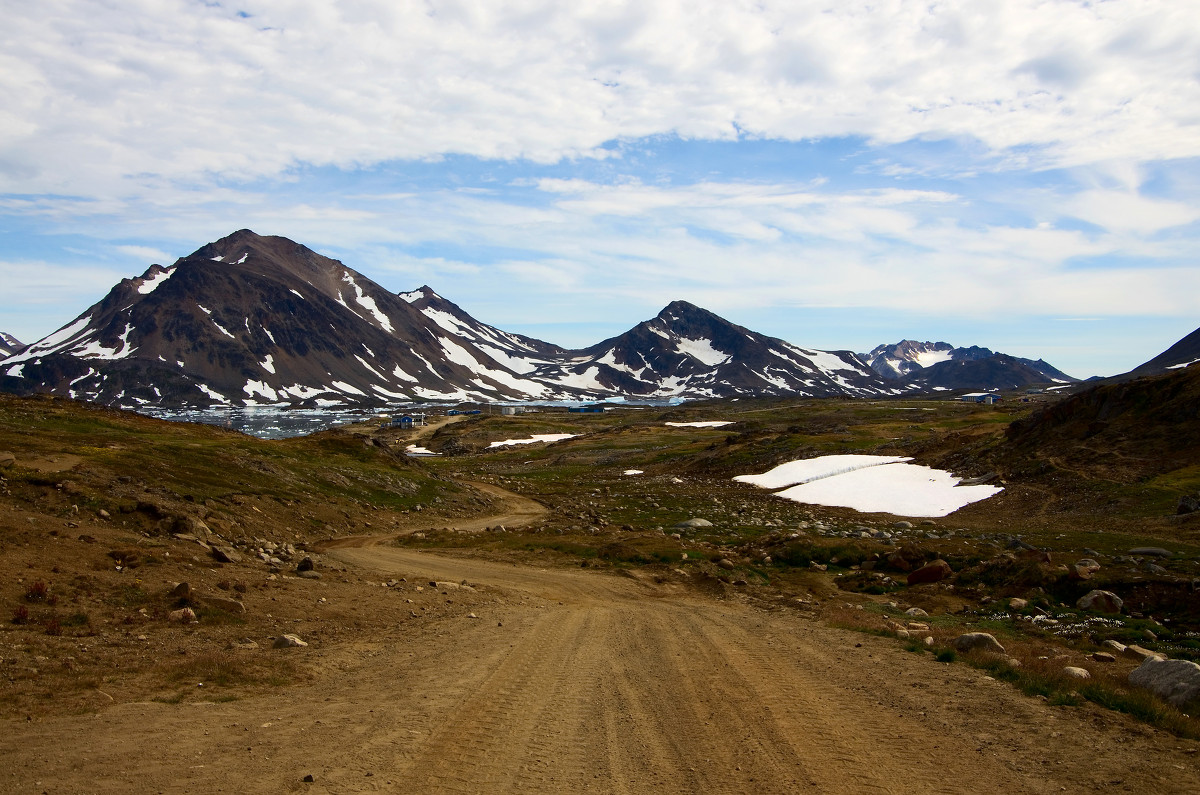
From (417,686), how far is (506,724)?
244cm

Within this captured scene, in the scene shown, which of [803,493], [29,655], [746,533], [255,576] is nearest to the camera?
[29,655]

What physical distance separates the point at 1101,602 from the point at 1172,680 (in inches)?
313

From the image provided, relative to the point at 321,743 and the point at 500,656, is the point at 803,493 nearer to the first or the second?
the point at 500,656

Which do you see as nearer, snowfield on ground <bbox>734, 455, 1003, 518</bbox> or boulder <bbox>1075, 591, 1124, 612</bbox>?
boulder <bbox>1075, 591, 1124, 612</bbox>

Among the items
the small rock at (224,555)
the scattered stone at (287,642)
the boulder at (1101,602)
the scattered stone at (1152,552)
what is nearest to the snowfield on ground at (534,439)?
the small rock at (224,555)

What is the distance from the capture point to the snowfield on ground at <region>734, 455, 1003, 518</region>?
43406mm

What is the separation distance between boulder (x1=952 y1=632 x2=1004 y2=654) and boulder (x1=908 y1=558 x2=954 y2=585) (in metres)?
8.57

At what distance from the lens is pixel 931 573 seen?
22906 millimetres

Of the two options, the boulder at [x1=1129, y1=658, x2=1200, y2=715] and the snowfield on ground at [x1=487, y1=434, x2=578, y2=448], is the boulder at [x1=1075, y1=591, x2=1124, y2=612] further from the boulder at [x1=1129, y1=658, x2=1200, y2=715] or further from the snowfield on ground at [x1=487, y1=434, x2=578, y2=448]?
the snowfield on ground at [x1=487, y1=434, x2=578, y2=448]

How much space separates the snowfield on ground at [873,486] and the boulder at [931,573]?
775 inches

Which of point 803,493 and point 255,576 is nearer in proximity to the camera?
point 255,576

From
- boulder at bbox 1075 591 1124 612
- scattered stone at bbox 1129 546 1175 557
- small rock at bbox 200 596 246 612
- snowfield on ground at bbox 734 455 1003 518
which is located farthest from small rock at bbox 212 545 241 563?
snowfield on ground at bbox 734 455 1003 518

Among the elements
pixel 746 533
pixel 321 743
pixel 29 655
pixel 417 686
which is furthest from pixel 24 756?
pixel 746 533

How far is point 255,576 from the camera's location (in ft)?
63.4
